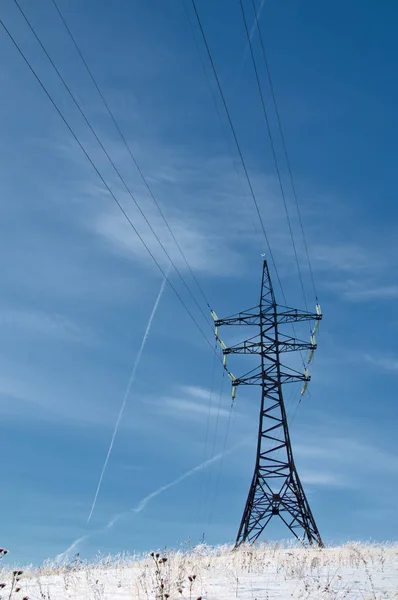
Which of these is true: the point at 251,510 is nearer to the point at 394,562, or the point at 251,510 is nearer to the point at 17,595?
the point at 394,562

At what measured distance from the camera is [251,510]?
75.7 feet

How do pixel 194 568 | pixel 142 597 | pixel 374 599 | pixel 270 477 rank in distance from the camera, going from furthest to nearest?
pixel 270 477 < pixel 194 568 < pixel 142 597 < pixel 374 599

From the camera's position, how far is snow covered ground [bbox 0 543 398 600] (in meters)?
6.66

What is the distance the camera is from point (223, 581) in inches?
319

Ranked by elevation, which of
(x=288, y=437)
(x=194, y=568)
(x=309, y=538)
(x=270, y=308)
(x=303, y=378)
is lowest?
(x=194, y=568)

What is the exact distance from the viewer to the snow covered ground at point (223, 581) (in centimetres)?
666

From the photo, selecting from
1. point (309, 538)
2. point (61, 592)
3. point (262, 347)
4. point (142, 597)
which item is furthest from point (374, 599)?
point (262, 347)

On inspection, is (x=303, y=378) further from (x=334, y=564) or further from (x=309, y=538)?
(x=334, y=564)

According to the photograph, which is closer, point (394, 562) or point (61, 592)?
point (61, 592)

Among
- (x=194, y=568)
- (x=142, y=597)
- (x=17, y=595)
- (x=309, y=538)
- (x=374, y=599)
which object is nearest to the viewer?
(x=374, y=599)

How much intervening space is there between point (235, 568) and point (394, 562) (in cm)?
343

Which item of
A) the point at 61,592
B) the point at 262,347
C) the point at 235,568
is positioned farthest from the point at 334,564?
the point at 262,347

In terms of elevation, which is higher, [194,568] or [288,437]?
[288,437]

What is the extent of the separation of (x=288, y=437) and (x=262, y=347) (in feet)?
15.6
